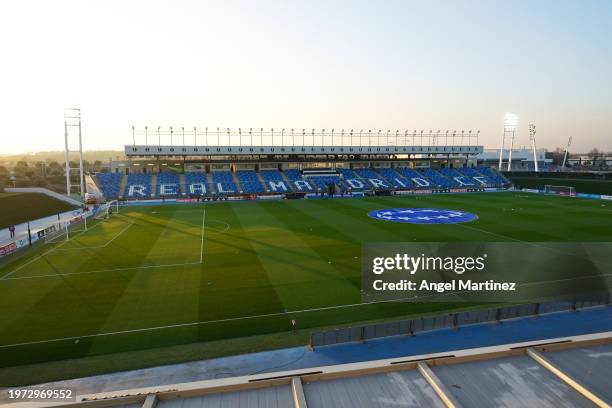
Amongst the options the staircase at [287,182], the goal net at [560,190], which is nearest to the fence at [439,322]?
the staircase at [287,182]

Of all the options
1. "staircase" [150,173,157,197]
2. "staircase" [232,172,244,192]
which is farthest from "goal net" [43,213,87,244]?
"staircase" [232,172,244,192]

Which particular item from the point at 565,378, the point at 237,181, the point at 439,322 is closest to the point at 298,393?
the point at 565,378

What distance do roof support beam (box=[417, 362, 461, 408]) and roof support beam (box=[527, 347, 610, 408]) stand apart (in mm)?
2576

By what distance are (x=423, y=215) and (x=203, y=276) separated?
31263 millimetres

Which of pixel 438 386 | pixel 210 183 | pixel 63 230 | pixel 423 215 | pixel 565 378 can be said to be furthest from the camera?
pixel 210 183

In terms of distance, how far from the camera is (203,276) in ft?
79.2

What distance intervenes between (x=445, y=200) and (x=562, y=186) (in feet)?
97.6

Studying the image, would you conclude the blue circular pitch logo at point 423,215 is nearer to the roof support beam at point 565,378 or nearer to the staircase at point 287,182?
the staircase at point 287,182

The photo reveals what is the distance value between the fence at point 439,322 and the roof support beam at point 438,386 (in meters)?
6.99

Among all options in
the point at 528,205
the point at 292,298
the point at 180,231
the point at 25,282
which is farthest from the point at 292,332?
the point at 528,205

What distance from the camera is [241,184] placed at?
243 ft

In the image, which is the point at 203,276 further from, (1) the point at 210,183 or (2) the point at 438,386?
(1) the point at 210,183

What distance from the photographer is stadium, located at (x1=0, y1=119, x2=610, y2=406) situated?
8.58m

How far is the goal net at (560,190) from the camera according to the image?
6856cm
